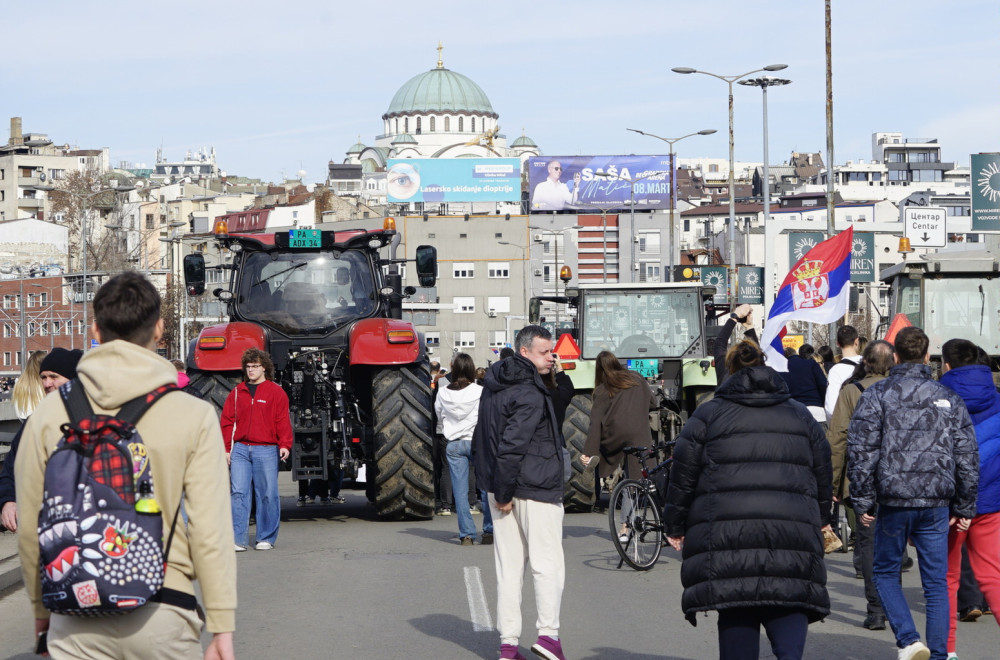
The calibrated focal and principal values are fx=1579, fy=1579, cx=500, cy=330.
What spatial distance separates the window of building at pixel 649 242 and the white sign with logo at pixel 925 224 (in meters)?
76.6

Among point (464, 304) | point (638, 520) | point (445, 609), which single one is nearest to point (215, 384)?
point (638, 520)

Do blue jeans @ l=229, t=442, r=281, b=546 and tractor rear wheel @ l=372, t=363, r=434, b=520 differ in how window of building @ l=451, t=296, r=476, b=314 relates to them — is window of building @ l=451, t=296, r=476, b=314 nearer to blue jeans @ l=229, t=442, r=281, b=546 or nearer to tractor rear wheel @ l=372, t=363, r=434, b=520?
tractor rear wheel @ l=372, t=363, r=434, b=520

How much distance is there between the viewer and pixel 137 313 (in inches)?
181

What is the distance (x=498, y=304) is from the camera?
117 meters

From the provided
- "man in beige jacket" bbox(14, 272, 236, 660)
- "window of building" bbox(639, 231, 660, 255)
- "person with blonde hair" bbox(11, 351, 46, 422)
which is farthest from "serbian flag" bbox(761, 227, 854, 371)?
"window of building" bbox(639, 231, 660, 255)

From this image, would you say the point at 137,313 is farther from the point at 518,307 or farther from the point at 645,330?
the point at 518,307

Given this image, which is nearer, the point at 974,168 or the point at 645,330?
the point at 645,330

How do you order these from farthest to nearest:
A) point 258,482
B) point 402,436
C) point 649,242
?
point 649,242 → point 402,436 → point 258,482

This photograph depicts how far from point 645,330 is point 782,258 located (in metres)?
91.4

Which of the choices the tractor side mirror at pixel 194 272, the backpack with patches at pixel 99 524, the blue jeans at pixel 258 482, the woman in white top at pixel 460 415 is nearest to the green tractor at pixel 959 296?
the woman in white top at pixel 460 415

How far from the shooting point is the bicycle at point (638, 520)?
1218cm

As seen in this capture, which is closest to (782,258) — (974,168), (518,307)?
(518,307)

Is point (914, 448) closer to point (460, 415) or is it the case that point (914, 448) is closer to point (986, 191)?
point (460, 415)

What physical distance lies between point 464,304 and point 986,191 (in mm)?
80059
